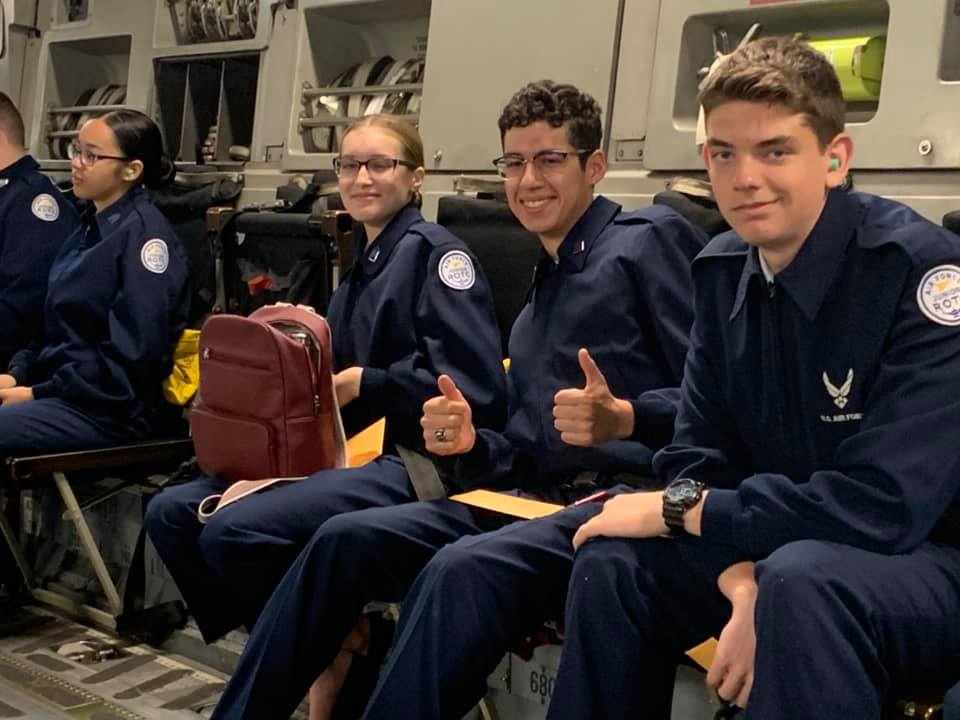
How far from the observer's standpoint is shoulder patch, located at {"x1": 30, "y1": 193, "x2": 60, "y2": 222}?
3844mm

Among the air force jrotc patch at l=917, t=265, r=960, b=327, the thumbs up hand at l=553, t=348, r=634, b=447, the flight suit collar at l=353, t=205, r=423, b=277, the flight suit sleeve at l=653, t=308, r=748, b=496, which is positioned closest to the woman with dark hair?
the flight suit collar at l=353, t=205, r=423, b=277

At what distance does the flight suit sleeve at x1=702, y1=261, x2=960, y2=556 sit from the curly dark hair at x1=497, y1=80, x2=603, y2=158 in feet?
3.31

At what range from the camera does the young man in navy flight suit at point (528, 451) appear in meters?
1.97

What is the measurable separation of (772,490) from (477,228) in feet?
5.31

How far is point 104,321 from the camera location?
346cm

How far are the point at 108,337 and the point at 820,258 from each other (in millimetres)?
2405

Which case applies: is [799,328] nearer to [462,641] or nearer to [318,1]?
[462,641]

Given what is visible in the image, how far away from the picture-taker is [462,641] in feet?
6.40

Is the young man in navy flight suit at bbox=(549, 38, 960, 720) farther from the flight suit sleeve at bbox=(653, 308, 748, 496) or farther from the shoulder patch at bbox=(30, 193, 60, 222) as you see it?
the shoulder patch at bbox=(30, 193, 60, 222)

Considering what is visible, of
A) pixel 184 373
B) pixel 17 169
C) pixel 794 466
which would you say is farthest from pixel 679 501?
pixel 17 169

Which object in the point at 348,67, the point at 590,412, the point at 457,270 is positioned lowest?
the point at 590,412

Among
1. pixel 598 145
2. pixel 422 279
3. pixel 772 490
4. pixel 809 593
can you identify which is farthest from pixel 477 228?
pixel 809 593

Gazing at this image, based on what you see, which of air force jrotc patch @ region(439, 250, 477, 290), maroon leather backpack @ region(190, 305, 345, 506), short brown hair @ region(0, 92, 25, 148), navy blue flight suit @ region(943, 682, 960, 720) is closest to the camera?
navy blue flight suit @ region(943, 682, 960, 720)

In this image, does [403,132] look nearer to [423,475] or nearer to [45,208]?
[423,475]
